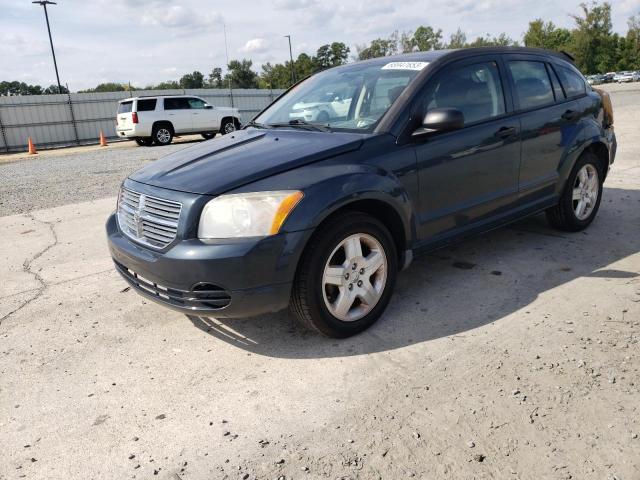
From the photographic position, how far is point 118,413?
266 centimetres

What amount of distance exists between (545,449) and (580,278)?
210 centimetres

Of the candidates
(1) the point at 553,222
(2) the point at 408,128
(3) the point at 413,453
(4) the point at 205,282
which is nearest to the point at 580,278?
(1) the point at 553,222

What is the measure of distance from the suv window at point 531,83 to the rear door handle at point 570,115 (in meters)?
0.18

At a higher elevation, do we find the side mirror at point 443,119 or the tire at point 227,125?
the side mirror at point 443,119

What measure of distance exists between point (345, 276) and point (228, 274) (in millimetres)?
733

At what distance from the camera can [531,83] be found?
442 cm

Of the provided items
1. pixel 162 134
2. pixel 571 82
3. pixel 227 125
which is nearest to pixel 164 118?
pixel 162 134

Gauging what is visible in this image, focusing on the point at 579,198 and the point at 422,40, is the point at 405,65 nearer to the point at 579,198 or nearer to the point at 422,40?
the point at 579,198

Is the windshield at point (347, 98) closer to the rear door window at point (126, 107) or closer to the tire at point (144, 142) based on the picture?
the rear door window at point (126, 107)

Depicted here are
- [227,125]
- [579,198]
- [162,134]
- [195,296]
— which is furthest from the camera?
[227,125]

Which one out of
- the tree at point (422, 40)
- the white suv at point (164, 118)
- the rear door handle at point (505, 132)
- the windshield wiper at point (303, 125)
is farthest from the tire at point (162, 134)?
the tree at point (422, 40)

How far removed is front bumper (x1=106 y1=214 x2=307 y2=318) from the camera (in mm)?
2785

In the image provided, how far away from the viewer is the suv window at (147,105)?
19241 mm

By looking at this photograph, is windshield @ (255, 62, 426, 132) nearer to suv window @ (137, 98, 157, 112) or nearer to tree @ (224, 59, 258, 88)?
suv window @ (137, 98, 157, 112)
